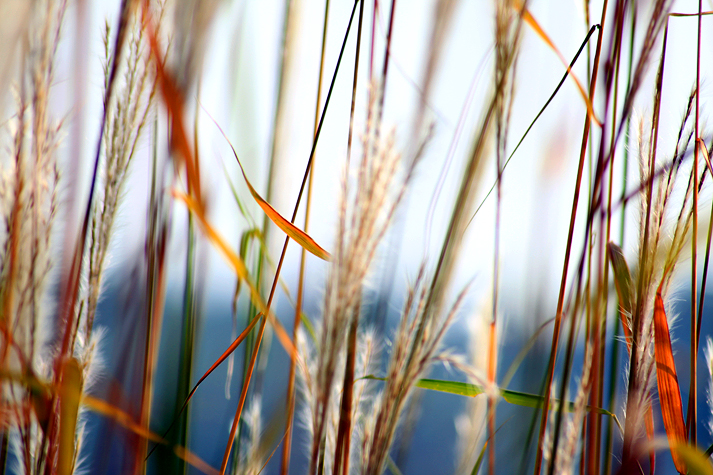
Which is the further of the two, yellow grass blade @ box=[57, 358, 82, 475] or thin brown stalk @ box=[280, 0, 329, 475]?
thin brown stalk @ box=[280, 0, 329, 475]

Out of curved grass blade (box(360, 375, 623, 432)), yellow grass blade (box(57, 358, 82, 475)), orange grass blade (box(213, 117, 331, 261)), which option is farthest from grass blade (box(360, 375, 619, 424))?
yellow grass blade (box(57, 358, 82, 475))

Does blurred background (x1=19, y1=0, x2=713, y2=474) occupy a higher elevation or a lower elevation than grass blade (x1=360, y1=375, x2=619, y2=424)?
higher

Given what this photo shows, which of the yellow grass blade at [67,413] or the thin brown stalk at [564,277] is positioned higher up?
the thin brown stalk at [564,277]

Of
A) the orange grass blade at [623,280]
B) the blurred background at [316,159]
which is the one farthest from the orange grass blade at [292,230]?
the orange grass blade at [623,280]

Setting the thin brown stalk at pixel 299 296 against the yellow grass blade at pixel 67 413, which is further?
the thin brown stalk at pixel 299 296

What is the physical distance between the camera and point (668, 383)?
14.8 inches

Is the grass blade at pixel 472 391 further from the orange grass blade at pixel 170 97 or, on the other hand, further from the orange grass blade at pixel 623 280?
the orange grass blade at pixel 170 97

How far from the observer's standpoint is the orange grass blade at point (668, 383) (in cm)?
36

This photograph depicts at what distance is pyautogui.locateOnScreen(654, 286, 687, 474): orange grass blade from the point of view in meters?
0.36

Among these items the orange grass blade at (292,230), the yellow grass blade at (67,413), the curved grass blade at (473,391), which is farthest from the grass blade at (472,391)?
the yellow grass blade at (67,413)

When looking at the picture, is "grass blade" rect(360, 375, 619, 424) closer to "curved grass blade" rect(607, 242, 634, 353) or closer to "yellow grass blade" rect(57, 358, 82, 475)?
"curved grass blade" rect(607, 242, 634, 353)

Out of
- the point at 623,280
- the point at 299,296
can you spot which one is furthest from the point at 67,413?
the point at 623,280

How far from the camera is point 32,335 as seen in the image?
31 cm

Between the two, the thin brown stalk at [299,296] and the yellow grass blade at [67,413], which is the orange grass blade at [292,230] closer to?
the thin brown stalk at [299,296]
